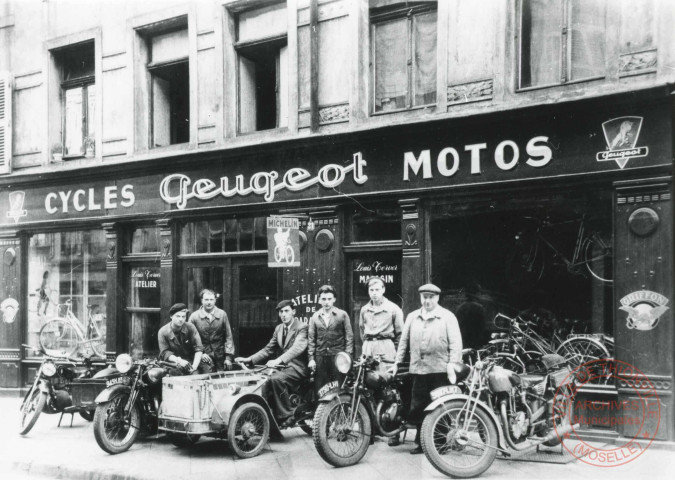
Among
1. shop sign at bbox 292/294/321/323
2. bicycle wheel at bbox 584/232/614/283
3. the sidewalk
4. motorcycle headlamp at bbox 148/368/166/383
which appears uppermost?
bicycle wheel at bbox 584/232/614/283

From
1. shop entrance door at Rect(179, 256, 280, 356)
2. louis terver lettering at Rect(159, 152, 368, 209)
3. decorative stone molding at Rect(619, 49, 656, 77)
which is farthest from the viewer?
shop entrance door at Rect(179, 256, 280, 356)

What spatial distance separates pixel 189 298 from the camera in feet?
41.7

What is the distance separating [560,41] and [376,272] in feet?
14.1

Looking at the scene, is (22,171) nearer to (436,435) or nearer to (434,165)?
(434,165)

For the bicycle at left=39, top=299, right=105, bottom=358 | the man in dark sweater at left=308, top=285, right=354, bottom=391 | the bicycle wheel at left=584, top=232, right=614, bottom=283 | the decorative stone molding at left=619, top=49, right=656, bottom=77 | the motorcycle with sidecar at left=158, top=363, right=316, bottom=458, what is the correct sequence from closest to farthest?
the motorcycle with sidecar at left=158, top=363, right=316, bottom=458 < the decorative stone molding at left=619, top=49, right=656, bottom=77 < the bicycle wheel at left=584, top=232, right=614, bottom=283 < the man in dark sweater at left=308, top=285, right=354, bottom=391 < the bicycle at left=39, top=299, right=105, bottom=358

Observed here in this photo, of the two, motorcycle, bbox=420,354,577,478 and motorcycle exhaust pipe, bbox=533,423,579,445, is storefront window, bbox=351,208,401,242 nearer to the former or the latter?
motorcycle, bbox=420,354,577,478

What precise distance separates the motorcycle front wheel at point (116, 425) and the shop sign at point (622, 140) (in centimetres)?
677

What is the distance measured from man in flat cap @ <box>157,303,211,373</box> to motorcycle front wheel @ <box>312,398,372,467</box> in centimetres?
247

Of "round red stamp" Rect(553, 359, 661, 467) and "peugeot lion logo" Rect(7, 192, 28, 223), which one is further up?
"peugeot lion logo" Rect(7, 192, 28, 223)

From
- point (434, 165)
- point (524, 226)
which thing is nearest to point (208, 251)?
point (434, 165)

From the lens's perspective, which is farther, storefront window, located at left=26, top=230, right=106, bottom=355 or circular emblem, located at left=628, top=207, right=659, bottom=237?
storefront window, located at left=26, top=230, right=106, bottom=355

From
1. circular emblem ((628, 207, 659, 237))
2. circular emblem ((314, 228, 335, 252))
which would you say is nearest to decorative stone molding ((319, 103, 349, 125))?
circular emblem ((314, 228, 335, 252))

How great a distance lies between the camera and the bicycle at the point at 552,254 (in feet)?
28.5

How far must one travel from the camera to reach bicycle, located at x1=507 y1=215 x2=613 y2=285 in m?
8.67
